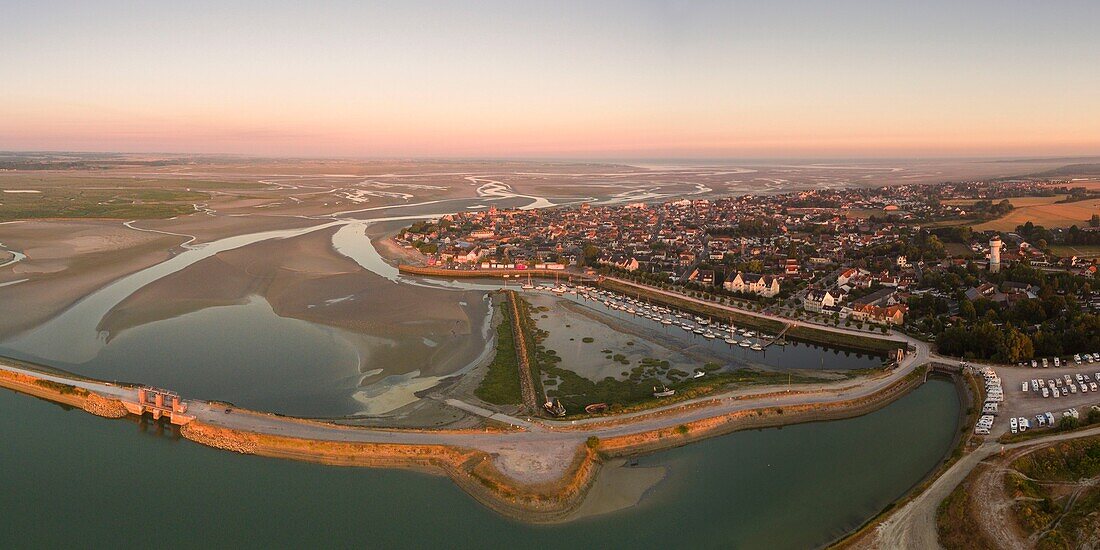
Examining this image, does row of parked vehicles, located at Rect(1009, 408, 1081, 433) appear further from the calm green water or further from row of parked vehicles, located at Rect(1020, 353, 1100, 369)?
row of parked vehicles, located at Rect(1020, 353, 1100, 369)

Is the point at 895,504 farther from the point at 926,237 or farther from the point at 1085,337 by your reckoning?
the point at 926,237

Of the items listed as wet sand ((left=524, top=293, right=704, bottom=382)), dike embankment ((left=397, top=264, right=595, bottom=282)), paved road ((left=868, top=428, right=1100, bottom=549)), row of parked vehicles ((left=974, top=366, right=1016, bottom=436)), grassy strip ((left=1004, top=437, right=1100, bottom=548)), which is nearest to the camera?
grassy strip ((left=1004, top=437, right=1100, bottom=548))

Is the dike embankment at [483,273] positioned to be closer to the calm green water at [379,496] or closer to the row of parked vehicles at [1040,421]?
the calm green water at [379,496]

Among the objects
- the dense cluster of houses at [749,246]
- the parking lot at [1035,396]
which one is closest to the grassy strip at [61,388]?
the dense cluster of houses at [749,246]

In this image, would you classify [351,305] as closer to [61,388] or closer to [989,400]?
[61,388]

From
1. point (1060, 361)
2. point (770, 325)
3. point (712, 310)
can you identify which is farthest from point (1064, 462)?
point (712, 310)

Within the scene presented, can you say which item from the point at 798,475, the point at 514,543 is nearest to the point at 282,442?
the point at 514,543

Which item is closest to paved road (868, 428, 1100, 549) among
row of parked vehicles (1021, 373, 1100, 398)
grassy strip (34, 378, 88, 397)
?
row of parked vehicles (1021, 373, 1100, 398)
